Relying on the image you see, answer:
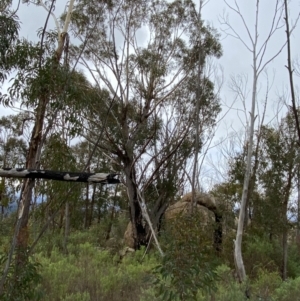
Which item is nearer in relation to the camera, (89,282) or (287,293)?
(287,293)

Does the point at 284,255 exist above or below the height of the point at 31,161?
below

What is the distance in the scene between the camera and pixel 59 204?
172 inches

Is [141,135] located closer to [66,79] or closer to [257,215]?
[257,215]

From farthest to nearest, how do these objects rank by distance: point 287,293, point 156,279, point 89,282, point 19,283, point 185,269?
point 89,282 < point 287,293 < point 156,279 < point 185,269 < point 19,283

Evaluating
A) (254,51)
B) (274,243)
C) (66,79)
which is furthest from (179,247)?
(274,243)

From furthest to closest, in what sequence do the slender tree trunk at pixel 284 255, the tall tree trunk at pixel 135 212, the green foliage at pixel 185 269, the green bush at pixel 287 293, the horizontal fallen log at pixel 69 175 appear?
the tall tree trunk at pixel 135 212 < the slender tree trunk at pixel 284 255 < the green bush at pixel 287 293 < the green foliage at pixel 185 269 < the horizontal fallen log at pixel 69 175

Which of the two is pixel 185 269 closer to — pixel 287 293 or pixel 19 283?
pixel 19 283

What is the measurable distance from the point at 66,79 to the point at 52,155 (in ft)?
2.49

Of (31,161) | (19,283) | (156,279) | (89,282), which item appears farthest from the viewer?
(89,282)

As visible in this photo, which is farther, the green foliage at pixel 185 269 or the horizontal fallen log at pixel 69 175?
the green foliage at pixel 185 269

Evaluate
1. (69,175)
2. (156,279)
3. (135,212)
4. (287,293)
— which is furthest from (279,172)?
(69,175)

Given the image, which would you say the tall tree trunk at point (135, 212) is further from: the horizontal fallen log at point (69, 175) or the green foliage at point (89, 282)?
the horizontal fallen log at point (69, 175)

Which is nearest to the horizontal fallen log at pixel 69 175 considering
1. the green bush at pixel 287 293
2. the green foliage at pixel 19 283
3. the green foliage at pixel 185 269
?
the green foliage at pixel 19 283

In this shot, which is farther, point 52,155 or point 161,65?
point 161,65
